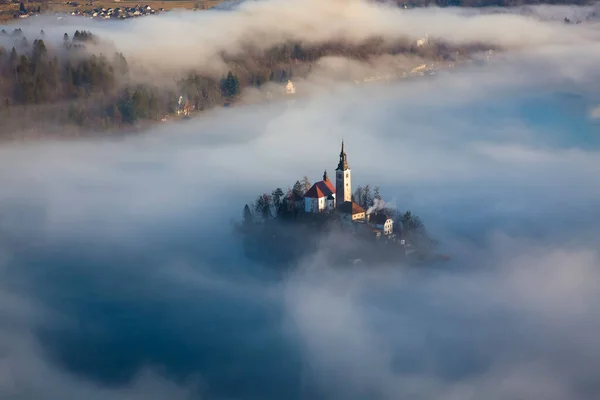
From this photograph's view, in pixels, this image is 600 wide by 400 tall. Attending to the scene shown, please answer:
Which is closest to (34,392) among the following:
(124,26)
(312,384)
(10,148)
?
(312,384)

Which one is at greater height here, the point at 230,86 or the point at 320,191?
the point at 320,191

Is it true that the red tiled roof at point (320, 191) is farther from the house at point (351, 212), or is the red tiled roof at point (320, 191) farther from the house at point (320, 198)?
the house at point (351, 212)

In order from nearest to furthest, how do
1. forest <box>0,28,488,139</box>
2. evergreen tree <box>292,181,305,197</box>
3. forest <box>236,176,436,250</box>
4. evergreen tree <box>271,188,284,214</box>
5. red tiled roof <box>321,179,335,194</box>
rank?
red tiled roof <box>321,179,335,194</box> → forest <box>236,176,436,250</box> → evergreen tree <box>292,181,305,197</box> → evergreen tree <box>271,188,284,214</box> → forest <box>0,28,488,139</box>

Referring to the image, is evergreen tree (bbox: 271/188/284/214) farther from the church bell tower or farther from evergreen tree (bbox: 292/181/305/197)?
the church bell tower

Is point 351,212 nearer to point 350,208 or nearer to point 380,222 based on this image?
point 350,208

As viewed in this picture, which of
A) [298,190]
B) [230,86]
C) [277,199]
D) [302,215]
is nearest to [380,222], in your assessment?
[302,215]

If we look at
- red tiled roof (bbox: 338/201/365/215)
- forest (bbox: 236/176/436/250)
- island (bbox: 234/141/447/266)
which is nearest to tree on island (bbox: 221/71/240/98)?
forest (bbox: 236/176/436/250)

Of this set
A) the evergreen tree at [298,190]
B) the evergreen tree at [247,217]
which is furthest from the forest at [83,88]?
the evergreen tree at [298,190]
